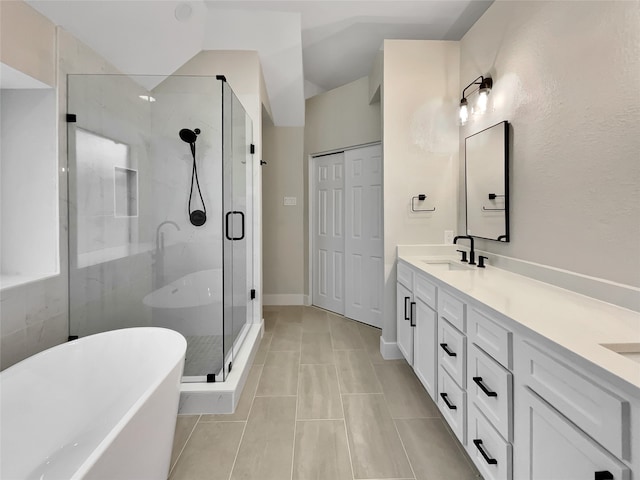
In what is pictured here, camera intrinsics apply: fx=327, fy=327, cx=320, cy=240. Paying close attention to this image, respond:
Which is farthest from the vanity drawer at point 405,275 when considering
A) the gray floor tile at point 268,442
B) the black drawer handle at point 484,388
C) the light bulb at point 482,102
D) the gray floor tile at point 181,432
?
the gray floor tile at point 181,432

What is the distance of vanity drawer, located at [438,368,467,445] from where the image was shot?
1521mm

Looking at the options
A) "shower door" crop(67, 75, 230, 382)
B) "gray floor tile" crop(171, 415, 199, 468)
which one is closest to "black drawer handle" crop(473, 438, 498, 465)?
"gray floor tile" crop(171, 415, 199, 468)

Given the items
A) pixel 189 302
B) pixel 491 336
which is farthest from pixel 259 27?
pixel 491 336

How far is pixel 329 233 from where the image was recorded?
4195 millimetres

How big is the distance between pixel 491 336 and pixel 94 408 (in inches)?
73.4

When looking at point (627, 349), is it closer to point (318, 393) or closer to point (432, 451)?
point (432, 451)

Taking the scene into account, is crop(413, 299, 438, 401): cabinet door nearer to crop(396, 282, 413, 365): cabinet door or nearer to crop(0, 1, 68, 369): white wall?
crop(396, 282, 413, 365): cabinet door

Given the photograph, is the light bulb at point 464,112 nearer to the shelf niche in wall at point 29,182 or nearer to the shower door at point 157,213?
the shower door at point 157,213

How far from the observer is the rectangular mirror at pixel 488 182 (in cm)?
211

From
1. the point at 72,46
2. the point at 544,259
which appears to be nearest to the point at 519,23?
the point at 544,259

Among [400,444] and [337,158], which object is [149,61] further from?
[400,444]

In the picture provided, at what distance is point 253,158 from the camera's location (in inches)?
125

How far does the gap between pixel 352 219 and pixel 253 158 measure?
1.35m

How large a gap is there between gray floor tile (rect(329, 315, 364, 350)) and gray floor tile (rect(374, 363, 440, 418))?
47cm
